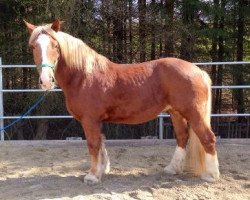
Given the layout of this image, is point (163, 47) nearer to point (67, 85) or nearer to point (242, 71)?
point (242, 71)

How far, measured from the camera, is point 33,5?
9.15m

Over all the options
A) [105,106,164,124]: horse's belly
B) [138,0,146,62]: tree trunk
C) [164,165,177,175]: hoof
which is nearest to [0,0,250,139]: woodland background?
[138,0,146,62]: tree trunk

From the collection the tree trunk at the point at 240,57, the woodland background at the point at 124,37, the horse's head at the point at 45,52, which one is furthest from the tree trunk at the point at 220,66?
the horse's head at the point at 45,52

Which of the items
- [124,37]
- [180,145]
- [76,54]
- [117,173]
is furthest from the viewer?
[124,37]

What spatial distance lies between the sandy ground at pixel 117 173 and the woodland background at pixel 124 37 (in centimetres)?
337

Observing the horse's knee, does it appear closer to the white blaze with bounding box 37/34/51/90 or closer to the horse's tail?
the horse's tail

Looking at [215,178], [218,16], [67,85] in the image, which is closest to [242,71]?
[218,16]

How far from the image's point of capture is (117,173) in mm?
4527

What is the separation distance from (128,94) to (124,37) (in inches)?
244

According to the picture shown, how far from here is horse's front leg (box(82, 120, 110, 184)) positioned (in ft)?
13.0

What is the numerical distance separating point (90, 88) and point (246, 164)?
2.30 m

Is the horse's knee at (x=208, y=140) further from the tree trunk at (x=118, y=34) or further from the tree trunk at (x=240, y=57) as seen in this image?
the tree trunk at (x=240, y=57)

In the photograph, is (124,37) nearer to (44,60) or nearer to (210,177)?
(210,177)

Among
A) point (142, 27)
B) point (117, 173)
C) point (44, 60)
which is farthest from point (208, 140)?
point (142, 27)
